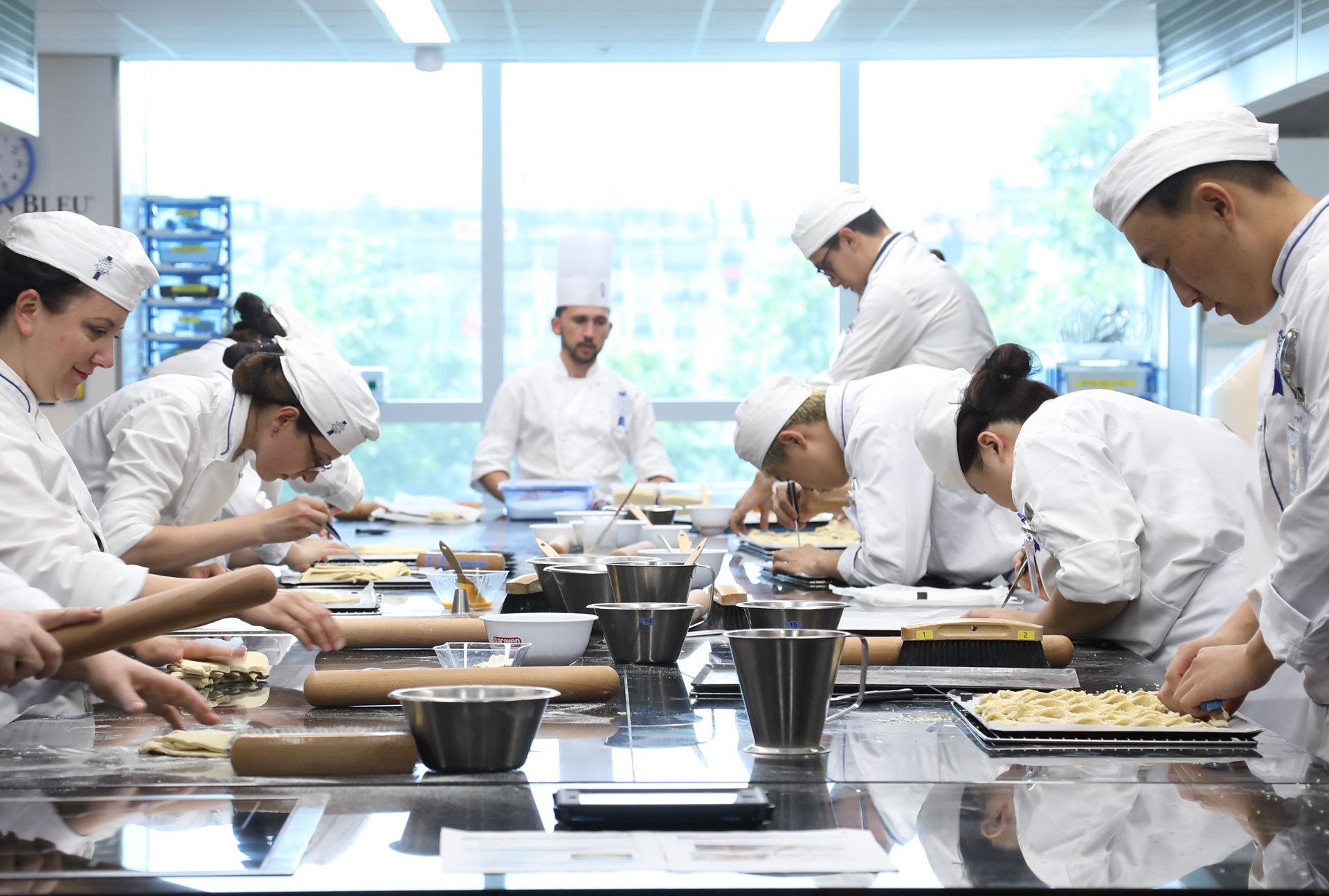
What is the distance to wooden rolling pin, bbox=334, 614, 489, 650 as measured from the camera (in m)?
1.77

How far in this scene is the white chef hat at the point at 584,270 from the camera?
5.41 meters

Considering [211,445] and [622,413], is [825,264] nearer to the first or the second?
[622,413]

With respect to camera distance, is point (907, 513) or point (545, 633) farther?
point (907, 513)

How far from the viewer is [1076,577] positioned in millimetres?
1958

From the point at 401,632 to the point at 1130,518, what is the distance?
116 cm

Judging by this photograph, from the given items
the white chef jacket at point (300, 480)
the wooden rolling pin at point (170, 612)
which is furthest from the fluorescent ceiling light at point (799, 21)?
the wooden rolling pin at point (170, 612)

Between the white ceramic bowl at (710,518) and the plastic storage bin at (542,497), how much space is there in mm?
604

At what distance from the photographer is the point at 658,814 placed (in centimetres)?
100

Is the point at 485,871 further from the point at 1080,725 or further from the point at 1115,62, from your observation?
the point at 1115,62

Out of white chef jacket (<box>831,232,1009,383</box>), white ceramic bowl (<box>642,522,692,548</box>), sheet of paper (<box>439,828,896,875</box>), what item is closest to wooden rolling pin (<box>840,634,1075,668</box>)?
sheet of paper (<box>439,828,896,875</box>)

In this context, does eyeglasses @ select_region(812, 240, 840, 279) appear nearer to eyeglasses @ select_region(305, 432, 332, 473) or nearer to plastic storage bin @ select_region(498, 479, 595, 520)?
plastic storage bin @ select_region(498, 479, 595, 520)

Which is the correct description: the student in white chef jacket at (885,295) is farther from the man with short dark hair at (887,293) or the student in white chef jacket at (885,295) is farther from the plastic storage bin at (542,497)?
the plastic storage bin at (542,497)

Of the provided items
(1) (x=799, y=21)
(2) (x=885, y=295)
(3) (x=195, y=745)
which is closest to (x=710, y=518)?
(2) (x=885, y=295)

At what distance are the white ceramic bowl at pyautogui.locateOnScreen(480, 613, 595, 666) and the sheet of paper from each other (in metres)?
0.65
